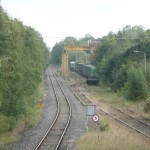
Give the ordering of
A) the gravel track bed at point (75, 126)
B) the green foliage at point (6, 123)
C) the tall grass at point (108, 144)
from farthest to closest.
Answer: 1. the green foliage at point (6, 123)
2. the gravel track bed at point (75, 126)
3. the tall grass at point (108, 144)

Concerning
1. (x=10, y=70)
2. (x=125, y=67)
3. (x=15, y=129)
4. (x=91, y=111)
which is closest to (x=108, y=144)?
(x=91, y=111)

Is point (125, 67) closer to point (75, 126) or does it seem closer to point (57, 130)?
point (75, 126)

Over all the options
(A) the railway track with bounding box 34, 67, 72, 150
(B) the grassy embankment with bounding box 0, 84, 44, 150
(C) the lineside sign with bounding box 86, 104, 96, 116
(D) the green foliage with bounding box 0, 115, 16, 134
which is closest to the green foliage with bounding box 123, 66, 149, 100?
(A) the railway track with bounding box 34, 67, 72, 150

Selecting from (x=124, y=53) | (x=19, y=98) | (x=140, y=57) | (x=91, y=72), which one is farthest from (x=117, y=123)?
(x=91, y=72)

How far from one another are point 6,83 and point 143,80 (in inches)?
902

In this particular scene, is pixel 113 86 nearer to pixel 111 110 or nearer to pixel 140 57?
pixel 140 57

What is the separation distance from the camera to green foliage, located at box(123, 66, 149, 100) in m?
45.2

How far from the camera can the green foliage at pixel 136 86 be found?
45.2m

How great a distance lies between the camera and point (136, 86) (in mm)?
45938

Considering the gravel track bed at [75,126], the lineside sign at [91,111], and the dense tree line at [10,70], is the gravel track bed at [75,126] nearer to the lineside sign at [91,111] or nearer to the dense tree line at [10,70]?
the lineside sign at [91,111]

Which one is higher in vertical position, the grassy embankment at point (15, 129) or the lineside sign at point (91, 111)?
the lineside sign at point (91, 111)

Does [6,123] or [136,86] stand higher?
[136,86]

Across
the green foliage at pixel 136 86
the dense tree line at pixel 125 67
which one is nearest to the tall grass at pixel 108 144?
the green foliage at pixel 136 86

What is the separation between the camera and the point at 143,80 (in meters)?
45.5
